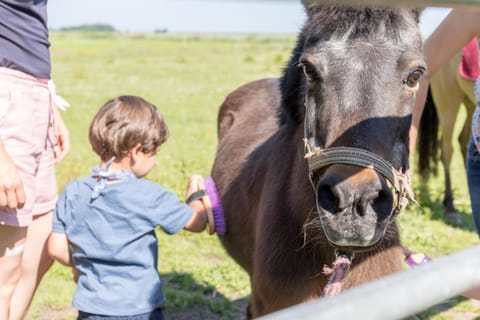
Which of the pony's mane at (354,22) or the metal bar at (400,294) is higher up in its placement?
the pony's mane at (354,22)

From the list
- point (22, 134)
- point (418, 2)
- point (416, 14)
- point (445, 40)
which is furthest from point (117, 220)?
point (418, 2)

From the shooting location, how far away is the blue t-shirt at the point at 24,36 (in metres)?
2.24

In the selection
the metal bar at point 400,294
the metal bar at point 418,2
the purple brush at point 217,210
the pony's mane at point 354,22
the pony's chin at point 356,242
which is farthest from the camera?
the purple brush at point 217,210

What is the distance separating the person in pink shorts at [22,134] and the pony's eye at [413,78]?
140 centimetres

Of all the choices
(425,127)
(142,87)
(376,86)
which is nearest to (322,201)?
(376,86)

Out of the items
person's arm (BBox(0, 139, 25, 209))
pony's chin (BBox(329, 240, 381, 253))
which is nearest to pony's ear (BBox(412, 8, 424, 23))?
pony's chin (BBox(329, 240, 381, 253))

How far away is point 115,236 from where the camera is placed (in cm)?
258

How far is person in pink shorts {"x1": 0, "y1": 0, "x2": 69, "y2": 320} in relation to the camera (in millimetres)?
2236

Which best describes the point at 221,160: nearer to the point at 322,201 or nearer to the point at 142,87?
the point at 322,201

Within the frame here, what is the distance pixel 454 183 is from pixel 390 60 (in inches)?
237

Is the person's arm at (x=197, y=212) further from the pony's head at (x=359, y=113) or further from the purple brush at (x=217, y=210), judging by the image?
the pony's head at (x=359, y=113)

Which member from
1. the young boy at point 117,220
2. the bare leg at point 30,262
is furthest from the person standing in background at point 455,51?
the bare leg at point 30,262

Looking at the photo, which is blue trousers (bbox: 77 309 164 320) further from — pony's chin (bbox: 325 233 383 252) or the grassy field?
the grassy field

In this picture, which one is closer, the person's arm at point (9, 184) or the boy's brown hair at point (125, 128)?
the person's arm at point (9, 184)
